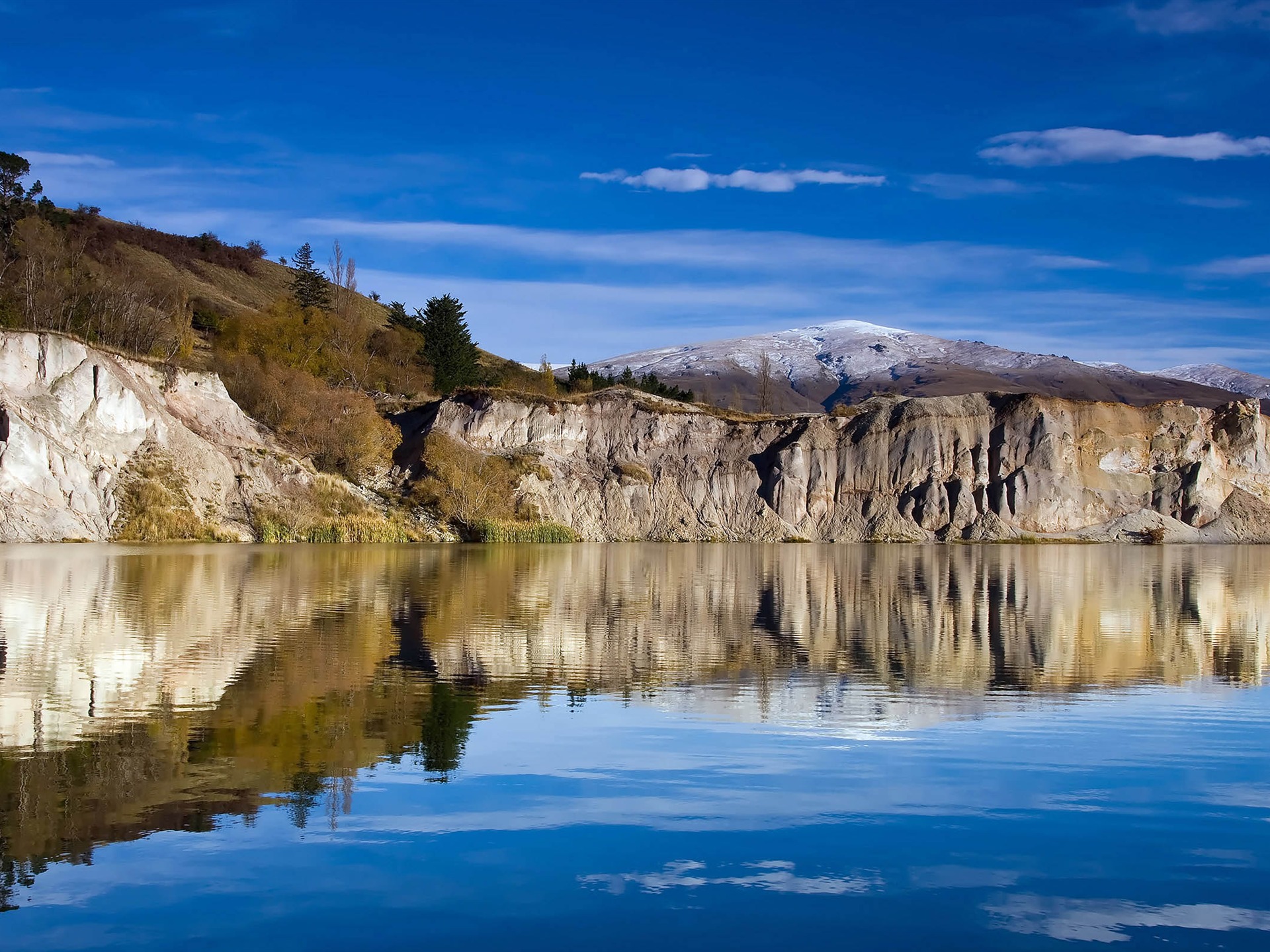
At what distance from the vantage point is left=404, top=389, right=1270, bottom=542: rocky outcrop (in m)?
80.9

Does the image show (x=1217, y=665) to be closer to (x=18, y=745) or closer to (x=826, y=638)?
(x=826, y=638)

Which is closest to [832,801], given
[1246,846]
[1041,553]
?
[1246,846]

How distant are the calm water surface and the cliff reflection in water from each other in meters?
0.08

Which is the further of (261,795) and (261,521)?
(261,521)

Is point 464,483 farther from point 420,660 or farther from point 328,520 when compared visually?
point 420,660

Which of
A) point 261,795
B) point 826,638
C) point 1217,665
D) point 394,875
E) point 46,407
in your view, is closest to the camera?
point 394,875

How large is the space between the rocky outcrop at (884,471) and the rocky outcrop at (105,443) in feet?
58.0

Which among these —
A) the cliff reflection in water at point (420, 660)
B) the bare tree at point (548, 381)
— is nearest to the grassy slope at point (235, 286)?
the bare tree at point (548, 381)

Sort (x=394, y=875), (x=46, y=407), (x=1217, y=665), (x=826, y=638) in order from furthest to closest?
(x=46, y=407), (x=826, y=638), (x=1217, y=665), (x=394, y=875)

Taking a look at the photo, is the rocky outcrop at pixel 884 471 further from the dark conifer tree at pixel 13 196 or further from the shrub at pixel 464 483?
the dark conifer tree at pixel 13 196

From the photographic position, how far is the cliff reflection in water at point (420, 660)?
9.51 metres

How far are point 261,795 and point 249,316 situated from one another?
270 ft

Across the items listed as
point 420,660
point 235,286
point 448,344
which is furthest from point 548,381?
point 420,660

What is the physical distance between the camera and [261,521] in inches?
2434
